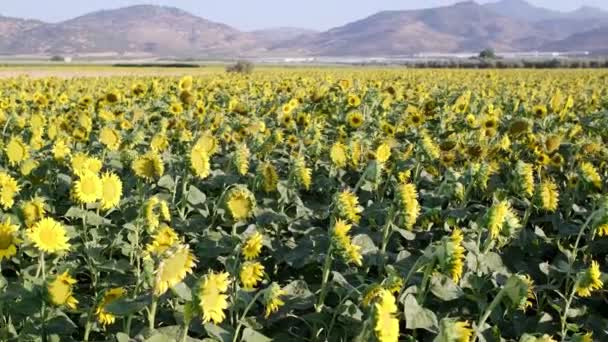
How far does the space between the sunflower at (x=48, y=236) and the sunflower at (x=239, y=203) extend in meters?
0.80

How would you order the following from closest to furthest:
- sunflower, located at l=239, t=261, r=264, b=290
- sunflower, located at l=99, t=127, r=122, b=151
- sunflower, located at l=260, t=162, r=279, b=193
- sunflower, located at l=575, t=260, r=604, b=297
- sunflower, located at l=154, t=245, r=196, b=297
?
sunflower, located at l=154, t=245, r=196, b=297, sunflower, located at l=239, t=261, r=264, b=290, sunflower, located at l=575, t=260, r=604, b=297, sunflower, located at l=260, t=162, r=279, b=193, sunflower, located at l=99, t=127, r=122, b=151

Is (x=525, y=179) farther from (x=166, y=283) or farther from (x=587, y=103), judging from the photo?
(x=587, y=103)

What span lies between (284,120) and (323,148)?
918 mm

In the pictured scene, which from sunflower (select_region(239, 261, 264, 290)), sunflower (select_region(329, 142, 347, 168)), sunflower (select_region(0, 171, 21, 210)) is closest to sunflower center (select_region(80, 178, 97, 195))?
sunflower (select_region(0, 171, 21, 210))

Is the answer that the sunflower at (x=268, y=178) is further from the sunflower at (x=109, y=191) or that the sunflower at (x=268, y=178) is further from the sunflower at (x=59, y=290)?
the sunflower at (x=59, y=290)

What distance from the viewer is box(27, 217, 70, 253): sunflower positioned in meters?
2.53

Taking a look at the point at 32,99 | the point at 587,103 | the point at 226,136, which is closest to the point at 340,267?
the point at 226,136

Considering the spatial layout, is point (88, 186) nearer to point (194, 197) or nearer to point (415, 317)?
point (194, 197)

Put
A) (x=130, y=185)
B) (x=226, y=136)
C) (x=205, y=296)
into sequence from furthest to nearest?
(x=226, y=136)
(x=130, y=185)
(x=205, y=296)

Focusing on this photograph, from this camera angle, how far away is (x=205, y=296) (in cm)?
193

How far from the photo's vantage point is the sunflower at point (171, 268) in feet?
6.50

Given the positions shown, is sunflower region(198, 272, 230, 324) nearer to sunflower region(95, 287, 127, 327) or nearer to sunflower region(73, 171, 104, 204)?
sunflower region(95, 287, 127, 327)

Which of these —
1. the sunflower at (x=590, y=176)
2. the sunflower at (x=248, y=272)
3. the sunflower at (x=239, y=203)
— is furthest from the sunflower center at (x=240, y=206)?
the sunflower at (x=590, y=176)

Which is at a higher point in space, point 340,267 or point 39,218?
A: point 39,218
